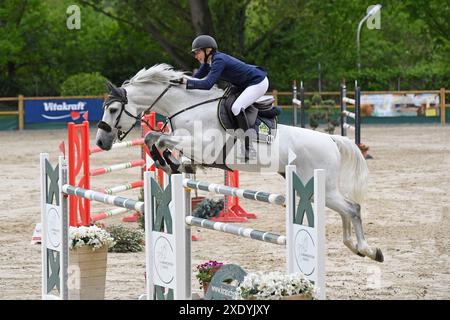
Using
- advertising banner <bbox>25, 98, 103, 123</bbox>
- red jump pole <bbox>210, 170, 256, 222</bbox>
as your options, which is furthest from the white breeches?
advertising banner <bbox>25, 98, 103, 123</bbox>

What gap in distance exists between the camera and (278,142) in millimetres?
8492

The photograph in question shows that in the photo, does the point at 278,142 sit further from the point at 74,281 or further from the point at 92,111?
the point at 92,111

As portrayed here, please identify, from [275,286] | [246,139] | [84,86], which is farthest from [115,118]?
[84,86]

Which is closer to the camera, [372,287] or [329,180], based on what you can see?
[372,287]

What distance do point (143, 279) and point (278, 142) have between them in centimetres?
171

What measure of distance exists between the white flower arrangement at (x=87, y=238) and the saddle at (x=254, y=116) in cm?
176

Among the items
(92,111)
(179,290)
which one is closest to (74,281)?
(179,290)

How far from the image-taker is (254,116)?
328 inches

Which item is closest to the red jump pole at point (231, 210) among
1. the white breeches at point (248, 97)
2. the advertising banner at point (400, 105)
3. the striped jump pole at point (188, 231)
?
the white breeches at point (248, 97)

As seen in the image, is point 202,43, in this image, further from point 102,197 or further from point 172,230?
point 172,230

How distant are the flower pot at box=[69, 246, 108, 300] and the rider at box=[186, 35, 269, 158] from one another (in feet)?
6.05

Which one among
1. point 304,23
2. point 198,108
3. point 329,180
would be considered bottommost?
point 329,180

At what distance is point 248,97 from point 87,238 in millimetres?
2051

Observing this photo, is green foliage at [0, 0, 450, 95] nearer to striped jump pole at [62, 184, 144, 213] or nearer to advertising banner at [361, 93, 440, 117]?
advertising banner at [361, 93, 440, 117]
